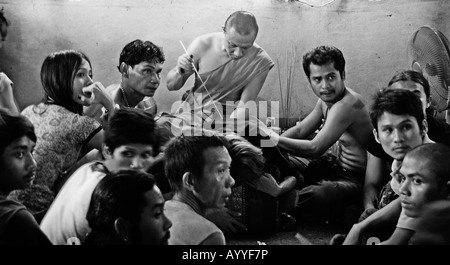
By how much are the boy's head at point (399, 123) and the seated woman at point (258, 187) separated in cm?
55

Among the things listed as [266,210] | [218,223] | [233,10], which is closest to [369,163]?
[266,210]

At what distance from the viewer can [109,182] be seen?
2.97 meters

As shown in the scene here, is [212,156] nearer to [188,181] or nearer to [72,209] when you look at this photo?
[188,181]

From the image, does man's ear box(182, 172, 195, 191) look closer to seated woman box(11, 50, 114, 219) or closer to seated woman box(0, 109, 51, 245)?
seated woman box(11, 50, 114, 219)

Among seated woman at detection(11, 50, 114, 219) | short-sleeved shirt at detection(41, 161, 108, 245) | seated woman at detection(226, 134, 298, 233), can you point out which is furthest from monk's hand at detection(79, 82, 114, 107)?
seated woman at detection(226, 134, 298, 233)

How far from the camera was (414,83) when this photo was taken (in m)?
3.26

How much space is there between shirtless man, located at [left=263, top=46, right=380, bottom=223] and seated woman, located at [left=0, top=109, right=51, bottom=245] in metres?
1.31

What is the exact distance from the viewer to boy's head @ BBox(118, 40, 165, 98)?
3.21 meters

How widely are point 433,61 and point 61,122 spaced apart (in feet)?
6.71

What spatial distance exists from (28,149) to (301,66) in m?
1.53

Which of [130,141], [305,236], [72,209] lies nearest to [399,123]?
[305,236]
